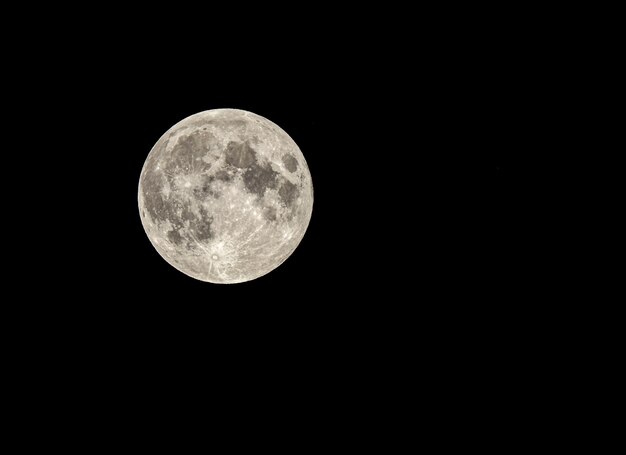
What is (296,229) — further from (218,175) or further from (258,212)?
(218,175)

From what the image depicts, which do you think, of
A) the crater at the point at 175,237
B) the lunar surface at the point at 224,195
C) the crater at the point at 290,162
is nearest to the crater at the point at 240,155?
the lunar surface at the point at 224,195

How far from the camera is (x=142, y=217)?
5.19 metres

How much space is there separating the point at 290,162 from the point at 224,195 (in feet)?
2.60

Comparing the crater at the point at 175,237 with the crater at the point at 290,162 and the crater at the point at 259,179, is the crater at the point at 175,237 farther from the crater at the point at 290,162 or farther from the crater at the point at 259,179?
the crater at the point at 290,162

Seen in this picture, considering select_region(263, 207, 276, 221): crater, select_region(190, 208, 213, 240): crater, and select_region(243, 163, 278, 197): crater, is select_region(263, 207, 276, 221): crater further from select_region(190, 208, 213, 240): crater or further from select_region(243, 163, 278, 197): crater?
select_region(190, 208, 213, 240): crater

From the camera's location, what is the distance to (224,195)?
179 inches

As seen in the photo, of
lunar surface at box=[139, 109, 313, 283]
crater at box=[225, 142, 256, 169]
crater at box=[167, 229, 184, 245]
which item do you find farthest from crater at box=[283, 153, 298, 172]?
crater at box=[167, 229, 184, 245]

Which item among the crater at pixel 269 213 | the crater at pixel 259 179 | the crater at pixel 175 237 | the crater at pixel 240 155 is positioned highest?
the crater at pixel 240 155

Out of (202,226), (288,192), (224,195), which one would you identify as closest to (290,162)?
(288,192)

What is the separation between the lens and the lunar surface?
458 cm

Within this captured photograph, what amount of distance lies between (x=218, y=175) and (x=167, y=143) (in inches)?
29.9

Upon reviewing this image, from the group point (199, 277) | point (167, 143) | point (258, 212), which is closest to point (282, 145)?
point (258, 212)

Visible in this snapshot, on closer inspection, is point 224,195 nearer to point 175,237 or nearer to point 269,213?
point 269,213

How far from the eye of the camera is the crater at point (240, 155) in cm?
462
